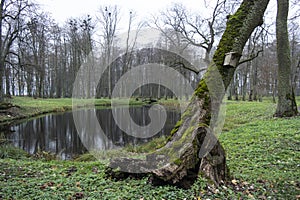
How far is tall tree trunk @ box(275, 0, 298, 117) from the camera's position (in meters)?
8.64

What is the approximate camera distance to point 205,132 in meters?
3.17

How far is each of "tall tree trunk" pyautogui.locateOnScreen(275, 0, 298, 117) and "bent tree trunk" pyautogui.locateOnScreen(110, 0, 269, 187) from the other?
6.44 metres

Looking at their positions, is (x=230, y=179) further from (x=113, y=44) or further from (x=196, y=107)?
(x=113, y=44)

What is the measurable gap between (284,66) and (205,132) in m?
7.49

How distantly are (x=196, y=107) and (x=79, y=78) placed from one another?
3266 cm

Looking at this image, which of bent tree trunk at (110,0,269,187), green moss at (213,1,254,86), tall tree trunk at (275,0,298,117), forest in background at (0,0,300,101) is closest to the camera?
bent tree trunk at (110,0,269,187)

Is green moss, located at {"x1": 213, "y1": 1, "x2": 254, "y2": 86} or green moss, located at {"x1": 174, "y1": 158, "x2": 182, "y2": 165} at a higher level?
green moss, located at {"x1": 213, "y1": 1, "x2": 254, "y2": 86}

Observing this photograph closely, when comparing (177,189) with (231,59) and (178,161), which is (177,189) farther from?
(231,59)

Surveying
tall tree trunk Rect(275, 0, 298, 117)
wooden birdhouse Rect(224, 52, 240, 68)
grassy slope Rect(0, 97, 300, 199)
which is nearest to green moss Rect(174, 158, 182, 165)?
grassy slope Rect(0, 97, 300, 199)

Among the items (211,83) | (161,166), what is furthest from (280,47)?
(161,166)

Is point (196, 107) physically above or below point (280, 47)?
below

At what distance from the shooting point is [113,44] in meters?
32.9

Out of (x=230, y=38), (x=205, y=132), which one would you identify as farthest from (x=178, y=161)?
(x=230, y=38)

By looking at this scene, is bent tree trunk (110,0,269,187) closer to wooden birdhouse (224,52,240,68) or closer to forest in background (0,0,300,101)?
wooden birdhouse (224,52,240,68)
